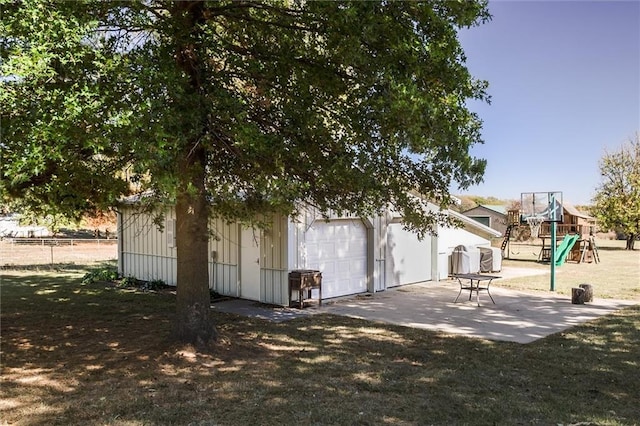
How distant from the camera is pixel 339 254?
1246 cm

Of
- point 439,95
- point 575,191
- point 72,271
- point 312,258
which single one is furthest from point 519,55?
point 575,191

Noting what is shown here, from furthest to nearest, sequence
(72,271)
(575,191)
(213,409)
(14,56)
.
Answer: (575,191)
(72,271)
(213,409)
(14,56)

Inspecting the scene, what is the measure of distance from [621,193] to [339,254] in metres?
28.9

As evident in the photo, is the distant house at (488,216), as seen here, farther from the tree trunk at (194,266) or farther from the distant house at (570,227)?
the tree trunk at (194,266)

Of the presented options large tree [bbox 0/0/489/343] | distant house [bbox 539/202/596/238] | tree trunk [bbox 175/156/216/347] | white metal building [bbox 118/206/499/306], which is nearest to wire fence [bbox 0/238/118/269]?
white metal building [bbox 118/206/499/306]

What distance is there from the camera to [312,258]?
1177cm

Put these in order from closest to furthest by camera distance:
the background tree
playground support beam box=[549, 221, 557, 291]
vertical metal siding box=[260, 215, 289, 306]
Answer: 1. vertical metal siding box=[260, 215, 289, 306]
2. playground support beam box=[549, 221, 557, 291]
3. the background tree

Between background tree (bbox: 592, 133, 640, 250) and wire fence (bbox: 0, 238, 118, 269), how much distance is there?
30.6 metres

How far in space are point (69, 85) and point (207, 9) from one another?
245 cm

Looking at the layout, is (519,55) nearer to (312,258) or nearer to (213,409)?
(312,258)

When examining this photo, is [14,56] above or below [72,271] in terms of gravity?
above

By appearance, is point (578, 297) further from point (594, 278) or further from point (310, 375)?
point (310, 375)

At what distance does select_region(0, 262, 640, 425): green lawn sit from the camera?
16.2ft

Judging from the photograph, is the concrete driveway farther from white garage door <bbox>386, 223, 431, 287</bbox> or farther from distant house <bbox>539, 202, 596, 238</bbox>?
distant house <bbox>539, 202, 596, 238</bbox>
